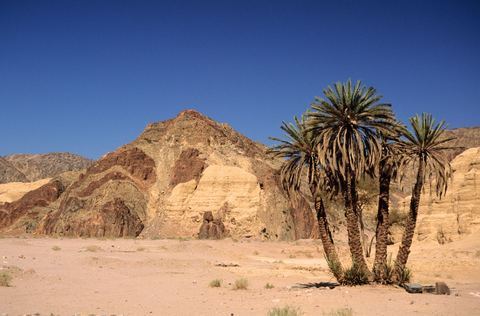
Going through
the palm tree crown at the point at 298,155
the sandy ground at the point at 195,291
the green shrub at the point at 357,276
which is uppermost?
the palm tree crown at the point at 298,155

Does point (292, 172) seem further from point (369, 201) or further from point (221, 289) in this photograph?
point (369, 201)

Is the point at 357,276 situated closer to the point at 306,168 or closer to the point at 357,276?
the point at 357,276

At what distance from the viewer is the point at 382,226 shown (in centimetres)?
1986

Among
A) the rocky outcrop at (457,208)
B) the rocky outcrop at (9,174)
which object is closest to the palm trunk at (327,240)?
the rocky outcrop at (457,208)

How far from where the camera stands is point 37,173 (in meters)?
150

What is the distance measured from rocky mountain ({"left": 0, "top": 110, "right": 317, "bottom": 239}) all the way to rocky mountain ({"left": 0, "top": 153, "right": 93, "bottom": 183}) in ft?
208

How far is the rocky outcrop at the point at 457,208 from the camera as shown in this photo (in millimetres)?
37844

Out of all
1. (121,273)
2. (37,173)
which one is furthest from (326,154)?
(37,173)

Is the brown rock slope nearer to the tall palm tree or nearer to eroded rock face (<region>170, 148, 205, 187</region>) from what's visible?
eroded rock face (<region>170, 148, 205, 187</region>)

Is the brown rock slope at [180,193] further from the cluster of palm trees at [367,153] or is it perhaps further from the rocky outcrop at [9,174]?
the rocky outcrop at [9,174]

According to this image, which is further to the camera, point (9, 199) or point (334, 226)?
point (9, 199)

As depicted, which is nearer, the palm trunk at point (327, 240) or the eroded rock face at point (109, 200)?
the palm trunk at point (327, 240)

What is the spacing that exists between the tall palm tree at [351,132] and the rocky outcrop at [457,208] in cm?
1964

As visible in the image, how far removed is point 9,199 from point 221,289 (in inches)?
3273
